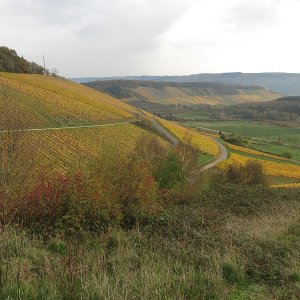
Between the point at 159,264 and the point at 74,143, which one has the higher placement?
the point at 159,264

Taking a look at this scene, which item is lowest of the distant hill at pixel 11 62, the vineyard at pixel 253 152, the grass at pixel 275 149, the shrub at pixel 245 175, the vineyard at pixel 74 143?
the grass at pixel 275 149

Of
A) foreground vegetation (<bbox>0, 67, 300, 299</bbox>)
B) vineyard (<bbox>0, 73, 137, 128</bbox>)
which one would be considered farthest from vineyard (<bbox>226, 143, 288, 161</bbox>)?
foreground vegetation (<bbox>0, 67, 300, 299</bbox>)

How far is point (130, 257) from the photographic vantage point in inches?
296

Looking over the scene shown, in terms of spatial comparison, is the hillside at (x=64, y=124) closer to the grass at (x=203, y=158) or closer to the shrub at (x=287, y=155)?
the grass at (x=203, y=158)

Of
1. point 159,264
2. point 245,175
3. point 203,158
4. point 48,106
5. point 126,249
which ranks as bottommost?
point 203,158

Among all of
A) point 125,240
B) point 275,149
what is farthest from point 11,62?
point 125,240

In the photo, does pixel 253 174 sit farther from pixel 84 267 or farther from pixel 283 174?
pixel 84 267

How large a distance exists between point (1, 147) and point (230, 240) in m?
8.98

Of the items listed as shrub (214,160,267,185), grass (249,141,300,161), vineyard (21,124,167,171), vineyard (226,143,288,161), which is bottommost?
grass (249,141,300,161)

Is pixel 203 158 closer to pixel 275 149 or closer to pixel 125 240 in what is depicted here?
pixel 275 149

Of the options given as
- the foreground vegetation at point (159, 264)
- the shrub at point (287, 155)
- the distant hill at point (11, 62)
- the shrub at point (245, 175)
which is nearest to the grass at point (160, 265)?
the foreground vegetation at point (159, 264)

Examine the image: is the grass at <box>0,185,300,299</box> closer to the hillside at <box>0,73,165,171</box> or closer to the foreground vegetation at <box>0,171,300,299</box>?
the foreground vegetation at <box>0,171,300,299</box>

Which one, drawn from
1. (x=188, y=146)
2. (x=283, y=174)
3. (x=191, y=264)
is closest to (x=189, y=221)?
(x=191, y=264)

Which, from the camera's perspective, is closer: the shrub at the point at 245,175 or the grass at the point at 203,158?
the shrub at the point at 245,175
